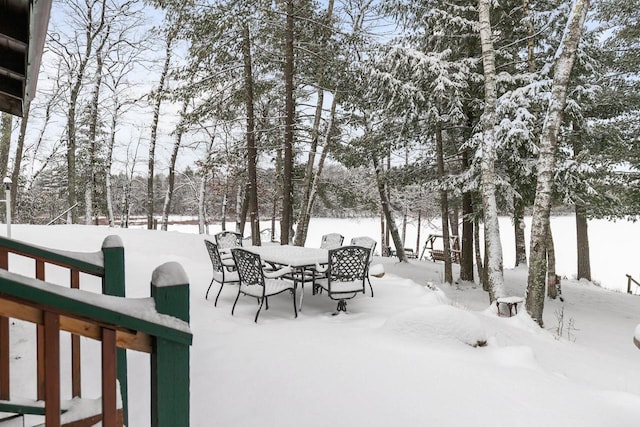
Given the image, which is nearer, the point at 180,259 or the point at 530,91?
the point at 530,91

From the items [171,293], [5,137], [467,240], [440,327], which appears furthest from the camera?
[5,137]

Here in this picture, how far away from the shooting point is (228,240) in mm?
7484

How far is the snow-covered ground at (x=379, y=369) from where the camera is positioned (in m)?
2.41

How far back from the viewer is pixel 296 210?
1522 cm

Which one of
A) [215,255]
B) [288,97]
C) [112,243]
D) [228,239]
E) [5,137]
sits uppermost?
[5,137]

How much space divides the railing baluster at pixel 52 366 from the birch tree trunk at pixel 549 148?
657 cm

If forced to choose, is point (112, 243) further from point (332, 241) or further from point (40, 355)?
point (332, 241)

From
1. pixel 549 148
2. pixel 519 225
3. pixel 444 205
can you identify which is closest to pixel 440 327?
pixel 549 148

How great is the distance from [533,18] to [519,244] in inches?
280

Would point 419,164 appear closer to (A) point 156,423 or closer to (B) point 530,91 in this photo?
(B) point 530,91

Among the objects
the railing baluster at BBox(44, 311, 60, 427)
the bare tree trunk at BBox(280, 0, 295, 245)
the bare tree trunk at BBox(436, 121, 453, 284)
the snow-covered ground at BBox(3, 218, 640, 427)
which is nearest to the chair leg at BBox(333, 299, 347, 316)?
the snow-covered ground at BBox(3, 218, 640, 427)

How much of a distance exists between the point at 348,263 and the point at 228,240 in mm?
3357

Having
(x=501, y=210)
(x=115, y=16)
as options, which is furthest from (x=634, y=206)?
(x=115, y=16)

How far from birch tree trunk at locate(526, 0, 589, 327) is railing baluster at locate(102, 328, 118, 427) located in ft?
21.2
